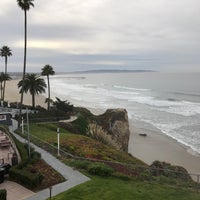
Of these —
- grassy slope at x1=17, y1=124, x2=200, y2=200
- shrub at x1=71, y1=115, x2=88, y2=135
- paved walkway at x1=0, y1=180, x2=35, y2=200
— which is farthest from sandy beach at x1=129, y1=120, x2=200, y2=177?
paved walkway at x1=0, y1=180, x2=35, y2=200

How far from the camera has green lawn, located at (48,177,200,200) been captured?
16641mm

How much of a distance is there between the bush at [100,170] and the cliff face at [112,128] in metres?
18.0

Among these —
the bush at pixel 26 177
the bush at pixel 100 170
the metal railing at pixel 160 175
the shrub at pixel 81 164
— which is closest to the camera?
the bush at pixel 26 177

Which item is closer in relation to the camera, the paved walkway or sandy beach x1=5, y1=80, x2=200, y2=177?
the paved walkway

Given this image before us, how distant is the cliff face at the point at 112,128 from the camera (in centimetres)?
3968

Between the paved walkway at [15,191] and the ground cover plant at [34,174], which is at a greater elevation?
the ground cover plant at [34,174]

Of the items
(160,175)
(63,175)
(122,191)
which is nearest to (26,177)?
(63,175)

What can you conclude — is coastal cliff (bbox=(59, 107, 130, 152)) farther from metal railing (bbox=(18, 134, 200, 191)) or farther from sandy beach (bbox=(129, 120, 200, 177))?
metal railing (bbox=(18, 134, 200, 191))

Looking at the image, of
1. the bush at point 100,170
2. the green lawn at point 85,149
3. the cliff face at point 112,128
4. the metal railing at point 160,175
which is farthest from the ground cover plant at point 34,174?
the cliff face at point 112,128

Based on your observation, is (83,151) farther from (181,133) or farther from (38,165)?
(181,133)

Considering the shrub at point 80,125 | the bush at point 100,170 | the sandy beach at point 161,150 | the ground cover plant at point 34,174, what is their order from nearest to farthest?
1. the ground cover plant at point 34,174
2. the bush at point 100,170
3. the sandy beach at point 161,150
4. the shrub at point 80,125

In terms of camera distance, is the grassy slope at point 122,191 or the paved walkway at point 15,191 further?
the paved walkway at point 15,191

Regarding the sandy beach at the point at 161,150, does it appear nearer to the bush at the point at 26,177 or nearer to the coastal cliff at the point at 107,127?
the coastal cliff at the point at 107,127

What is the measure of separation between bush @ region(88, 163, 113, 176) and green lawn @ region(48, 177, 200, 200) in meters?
0.79
